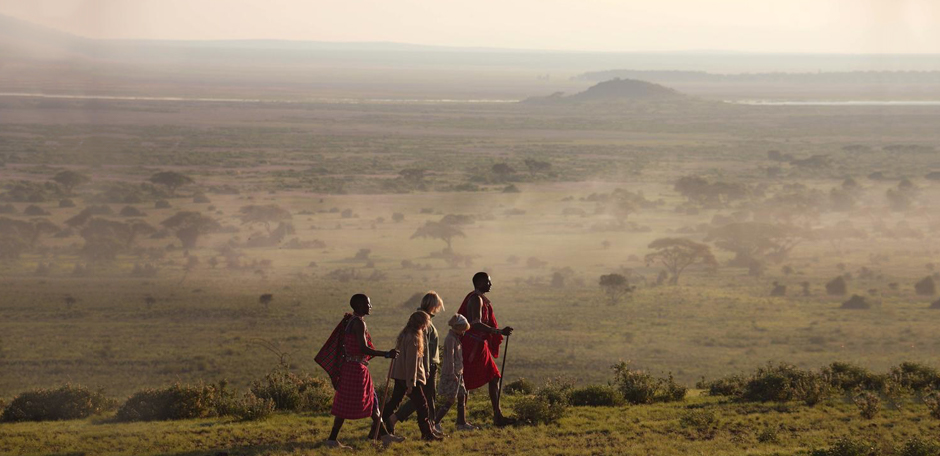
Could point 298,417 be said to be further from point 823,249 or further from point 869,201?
point 869,201

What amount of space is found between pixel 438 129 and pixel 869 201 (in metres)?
90.1

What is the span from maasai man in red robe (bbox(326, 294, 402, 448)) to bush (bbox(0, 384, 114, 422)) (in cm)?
509

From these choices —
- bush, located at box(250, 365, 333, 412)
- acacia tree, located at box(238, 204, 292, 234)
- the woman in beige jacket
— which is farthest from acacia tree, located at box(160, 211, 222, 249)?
the woman in beige jacket

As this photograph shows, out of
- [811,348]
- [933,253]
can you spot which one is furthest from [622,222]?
[811,348]

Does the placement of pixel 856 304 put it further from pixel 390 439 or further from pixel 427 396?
pixel 390 439

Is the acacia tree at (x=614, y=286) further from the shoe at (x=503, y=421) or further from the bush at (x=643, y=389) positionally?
the shoe at (x=503, y=421)

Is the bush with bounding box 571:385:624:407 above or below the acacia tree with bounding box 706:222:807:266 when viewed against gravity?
above

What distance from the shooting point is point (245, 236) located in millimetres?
58969

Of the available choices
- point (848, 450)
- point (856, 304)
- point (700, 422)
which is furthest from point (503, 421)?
point (856, 304)

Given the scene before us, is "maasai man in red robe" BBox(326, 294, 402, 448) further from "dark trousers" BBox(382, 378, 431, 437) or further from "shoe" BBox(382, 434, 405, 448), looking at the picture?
"shoe" BBox(382, 434, 405, 448)

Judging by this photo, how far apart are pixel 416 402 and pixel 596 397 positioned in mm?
4255

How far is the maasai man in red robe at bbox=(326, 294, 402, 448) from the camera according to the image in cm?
1015

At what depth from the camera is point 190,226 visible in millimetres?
56500

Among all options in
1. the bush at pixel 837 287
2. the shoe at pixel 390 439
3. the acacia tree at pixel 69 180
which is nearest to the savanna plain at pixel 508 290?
the bush at pixel 837 287
